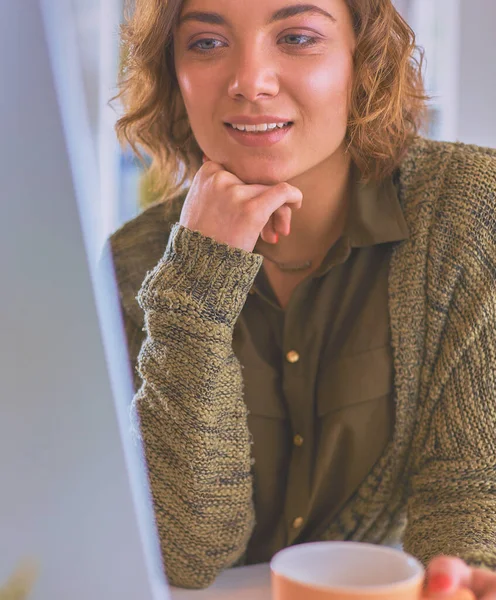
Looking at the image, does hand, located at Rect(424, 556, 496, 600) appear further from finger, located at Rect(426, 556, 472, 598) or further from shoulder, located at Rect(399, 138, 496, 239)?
shoulder, located at Rect(399, 138, 496, 239)

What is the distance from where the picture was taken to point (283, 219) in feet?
3.32

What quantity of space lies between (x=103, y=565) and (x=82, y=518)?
3 centimetres

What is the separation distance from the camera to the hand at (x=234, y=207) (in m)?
0.94

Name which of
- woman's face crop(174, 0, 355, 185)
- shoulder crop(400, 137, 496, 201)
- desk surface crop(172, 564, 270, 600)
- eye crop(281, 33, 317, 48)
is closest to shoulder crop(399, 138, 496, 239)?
shoulder crop(400, 137, 496, 201)

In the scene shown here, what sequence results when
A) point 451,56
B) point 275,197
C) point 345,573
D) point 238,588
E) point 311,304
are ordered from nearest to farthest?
point 345,573
point 238,588
point 275,197
point 311,304
point 451,56

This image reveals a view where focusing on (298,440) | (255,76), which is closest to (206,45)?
(255,76)

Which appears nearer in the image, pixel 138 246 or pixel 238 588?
pixel 238 588

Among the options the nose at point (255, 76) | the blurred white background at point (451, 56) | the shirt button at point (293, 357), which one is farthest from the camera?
the blurred white background at point (451, 56)

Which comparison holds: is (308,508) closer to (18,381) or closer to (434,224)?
(434,224)

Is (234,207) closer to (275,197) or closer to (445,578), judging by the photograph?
(275,197)

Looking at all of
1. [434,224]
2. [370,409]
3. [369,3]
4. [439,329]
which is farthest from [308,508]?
[369,3]

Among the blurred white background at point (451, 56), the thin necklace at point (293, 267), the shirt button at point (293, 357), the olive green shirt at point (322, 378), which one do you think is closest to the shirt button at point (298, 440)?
the olive green shirt at point (322, 378)

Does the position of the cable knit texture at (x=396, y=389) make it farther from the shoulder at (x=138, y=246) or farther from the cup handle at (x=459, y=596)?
the cup handle at (x=459, y=596)

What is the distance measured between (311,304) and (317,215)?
14 cm
